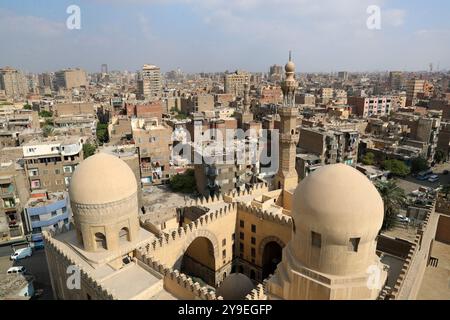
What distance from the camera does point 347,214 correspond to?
12617 mm

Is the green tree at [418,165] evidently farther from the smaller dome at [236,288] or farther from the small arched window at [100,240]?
the small arched window at [100,240]

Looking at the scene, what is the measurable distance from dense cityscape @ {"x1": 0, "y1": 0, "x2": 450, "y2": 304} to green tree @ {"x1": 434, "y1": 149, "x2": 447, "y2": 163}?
300mm

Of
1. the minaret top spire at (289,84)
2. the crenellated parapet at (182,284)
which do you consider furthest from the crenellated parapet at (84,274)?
the minaret top spire at (289,84)

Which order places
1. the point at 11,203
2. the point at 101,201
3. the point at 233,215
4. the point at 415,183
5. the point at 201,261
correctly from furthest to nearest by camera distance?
the point at 415,183 < the point at 11,203 < the point at 201,261 < the point at 233,215 < the point at 101,201

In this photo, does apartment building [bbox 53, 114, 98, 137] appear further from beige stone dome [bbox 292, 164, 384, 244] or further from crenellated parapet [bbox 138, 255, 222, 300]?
beige stone dome [bbox 292, 164, 384, 244]

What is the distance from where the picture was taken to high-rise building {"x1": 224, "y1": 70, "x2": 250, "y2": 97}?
526 ft

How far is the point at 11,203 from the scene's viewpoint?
3472cm

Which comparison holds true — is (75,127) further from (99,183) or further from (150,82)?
(150,82)

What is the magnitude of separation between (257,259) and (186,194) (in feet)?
78.7

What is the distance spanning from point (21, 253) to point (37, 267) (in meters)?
3.19

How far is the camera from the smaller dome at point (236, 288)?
64.3ft

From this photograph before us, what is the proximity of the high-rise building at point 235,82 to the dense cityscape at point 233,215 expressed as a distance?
94.6 metres

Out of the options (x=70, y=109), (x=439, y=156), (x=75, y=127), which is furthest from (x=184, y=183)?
(x=70, y=109)

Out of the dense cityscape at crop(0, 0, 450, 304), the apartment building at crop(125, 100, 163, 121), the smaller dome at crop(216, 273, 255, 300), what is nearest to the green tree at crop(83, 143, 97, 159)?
the dense cityscape at crop(0, 0, 450, 304)
